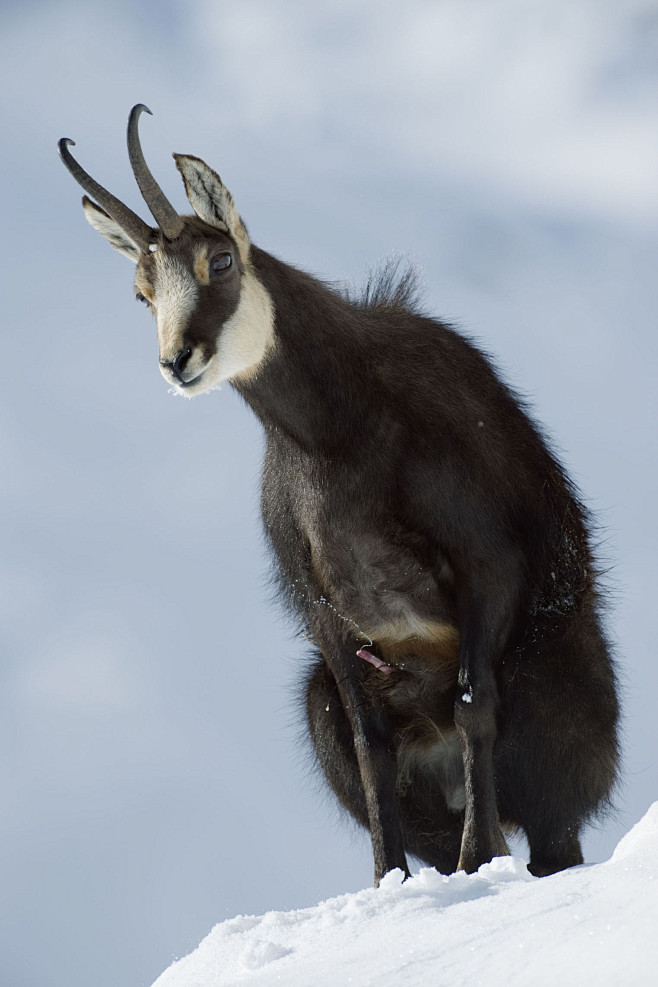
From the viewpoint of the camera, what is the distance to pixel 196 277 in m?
6.95

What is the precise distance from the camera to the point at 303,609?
7.91m

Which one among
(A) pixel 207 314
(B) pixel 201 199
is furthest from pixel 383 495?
(B) pixel 201 199

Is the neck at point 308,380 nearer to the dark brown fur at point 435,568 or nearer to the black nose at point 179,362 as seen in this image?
the dark brown fur at point 435,568

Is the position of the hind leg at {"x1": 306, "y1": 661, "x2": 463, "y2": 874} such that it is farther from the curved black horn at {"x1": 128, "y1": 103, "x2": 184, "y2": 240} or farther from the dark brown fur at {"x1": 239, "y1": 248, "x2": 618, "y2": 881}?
the curved black horn at {"x1": 128, "y1": 103, "x2": 184, "y2": 240}

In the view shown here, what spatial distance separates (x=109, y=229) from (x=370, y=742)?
3450 mm

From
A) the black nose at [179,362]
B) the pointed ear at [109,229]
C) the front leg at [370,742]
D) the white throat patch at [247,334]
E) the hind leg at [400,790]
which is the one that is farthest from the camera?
the hind leg at [400,790]

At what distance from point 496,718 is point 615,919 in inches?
125

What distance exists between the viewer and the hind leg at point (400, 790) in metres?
8.12

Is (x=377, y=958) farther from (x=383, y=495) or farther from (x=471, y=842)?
(x=383, y=495)

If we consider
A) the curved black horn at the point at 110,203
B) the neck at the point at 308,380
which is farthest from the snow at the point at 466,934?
the curved black horn at the point at 110,203

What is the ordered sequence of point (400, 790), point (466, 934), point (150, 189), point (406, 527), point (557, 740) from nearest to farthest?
point (466, 934) → point (150, 189) → point (406, 527) → point (557, 740) → point (400, 790)

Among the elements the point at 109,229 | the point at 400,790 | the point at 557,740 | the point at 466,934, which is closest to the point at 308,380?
the point at 109,229

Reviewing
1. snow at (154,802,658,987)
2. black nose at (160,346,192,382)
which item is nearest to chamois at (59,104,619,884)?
black nose at (160,346,192,382)

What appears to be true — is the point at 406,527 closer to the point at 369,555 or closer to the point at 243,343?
the point at 369,555
